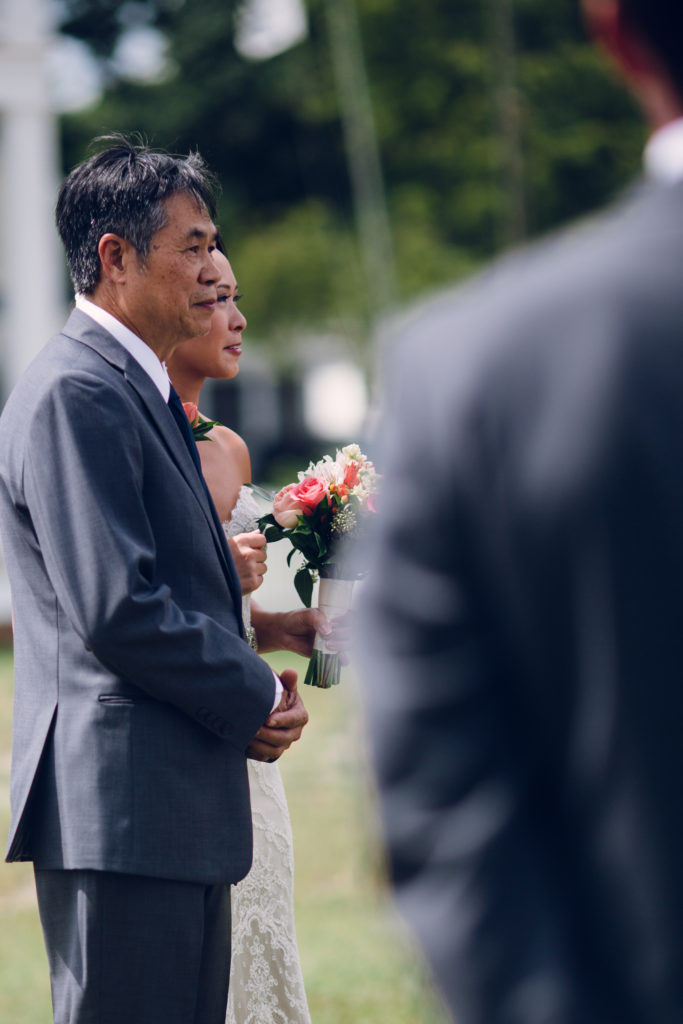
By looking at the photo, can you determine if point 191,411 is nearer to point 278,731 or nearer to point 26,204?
point 278,731

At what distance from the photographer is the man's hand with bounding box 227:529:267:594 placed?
2961 mm

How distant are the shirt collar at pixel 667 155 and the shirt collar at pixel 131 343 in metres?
1.54

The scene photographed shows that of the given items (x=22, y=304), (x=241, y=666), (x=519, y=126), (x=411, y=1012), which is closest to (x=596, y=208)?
(x=519, y=126)

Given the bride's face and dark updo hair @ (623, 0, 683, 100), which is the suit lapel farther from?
dark updo hair @ (623, 0, 683, 100)

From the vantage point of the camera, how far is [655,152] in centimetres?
108

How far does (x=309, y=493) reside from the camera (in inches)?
127

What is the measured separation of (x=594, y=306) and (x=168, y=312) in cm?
167

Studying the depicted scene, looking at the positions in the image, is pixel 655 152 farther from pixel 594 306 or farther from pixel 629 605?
pixel 629 605

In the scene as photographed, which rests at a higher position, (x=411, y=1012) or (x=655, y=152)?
(x=655, y=152)

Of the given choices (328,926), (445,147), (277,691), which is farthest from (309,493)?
(445,147)

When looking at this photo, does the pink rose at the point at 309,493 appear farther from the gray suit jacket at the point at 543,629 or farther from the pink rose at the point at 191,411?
the gray suit jacket at the point at 543,629

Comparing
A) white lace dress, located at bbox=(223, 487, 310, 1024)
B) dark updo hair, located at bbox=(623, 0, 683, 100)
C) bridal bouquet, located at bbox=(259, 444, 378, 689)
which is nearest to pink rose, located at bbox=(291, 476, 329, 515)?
bridal bouquet, located at bbox=(259, 444, 378, 689)

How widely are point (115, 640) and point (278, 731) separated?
1.75ft

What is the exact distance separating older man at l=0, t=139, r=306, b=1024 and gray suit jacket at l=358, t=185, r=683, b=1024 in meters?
1.21
